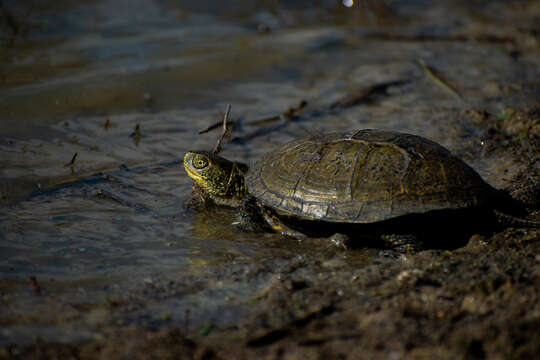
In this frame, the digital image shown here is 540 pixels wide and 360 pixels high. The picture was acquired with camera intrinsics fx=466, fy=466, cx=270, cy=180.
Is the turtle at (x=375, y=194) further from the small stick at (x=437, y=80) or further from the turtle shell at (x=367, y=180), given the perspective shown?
the small stick at (x=437, y=80)

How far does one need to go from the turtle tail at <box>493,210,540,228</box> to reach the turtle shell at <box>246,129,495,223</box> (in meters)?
0.17

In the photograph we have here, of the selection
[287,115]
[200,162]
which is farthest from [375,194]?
[287,115]

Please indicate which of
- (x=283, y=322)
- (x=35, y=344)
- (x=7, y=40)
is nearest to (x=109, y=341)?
(x=35, y=344)

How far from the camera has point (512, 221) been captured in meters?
3.56

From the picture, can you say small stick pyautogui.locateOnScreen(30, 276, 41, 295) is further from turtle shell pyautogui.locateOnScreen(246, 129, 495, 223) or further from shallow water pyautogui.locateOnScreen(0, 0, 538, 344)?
turtle shell pyautogui.locateOnScreen(246, 129, 495, 223)

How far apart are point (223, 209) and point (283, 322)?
2124mm

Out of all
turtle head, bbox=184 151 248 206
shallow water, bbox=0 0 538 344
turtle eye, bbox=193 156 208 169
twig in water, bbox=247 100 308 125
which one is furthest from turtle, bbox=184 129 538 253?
twig in water, bbox=247 100 308 125

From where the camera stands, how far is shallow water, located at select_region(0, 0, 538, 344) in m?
3.21

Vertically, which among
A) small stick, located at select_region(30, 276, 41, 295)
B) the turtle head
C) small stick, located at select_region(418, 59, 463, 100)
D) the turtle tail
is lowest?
small stick, located at select_region(30, 276, 41, 295)

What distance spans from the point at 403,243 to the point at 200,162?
205 cm

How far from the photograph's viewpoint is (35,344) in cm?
246

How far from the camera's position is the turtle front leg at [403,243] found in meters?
3.53

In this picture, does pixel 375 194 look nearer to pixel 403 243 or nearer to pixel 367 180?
pixel 367 180

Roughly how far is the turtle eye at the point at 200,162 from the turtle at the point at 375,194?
0.63 m
